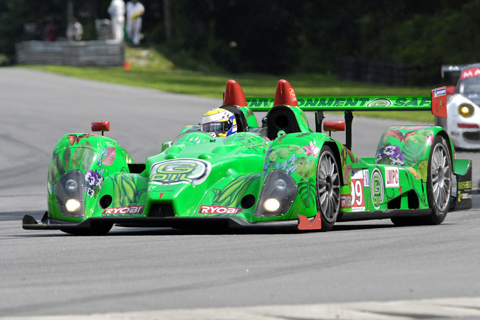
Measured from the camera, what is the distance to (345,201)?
29.7ft

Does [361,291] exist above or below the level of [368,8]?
below

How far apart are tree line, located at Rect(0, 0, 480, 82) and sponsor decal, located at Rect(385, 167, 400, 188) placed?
1464 inches

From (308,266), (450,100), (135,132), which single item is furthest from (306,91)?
(308,266)

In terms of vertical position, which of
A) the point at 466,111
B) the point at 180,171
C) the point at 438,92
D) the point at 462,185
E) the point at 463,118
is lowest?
the point at 462,185

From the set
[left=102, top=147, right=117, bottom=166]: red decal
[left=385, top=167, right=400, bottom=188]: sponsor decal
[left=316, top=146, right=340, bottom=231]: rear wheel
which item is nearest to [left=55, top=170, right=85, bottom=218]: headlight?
[left=102, top=147, right=117, bottom=166]: red decal

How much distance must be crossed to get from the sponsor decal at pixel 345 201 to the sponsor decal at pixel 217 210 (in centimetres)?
102

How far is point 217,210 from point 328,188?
1.03 meters

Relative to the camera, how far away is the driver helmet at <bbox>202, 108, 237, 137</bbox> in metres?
10.1

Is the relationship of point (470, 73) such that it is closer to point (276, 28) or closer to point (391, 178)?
point (391, 178)

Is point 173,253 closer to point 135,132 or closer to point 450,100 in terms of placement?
point 450,100

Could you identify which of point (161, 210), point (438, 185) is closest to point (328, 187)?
point (161, 210)

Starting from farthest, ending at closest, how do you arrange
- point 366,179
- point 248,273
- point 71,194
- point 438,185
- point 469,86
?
point 469,86 → point 438,185 → point 366,179 → point 71,194 → point 248,273

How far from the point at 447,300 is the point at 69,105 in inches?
907

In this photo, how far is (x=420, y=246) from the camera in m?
7.59
